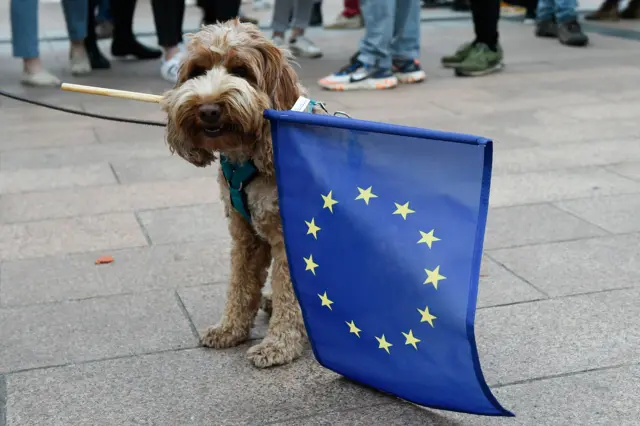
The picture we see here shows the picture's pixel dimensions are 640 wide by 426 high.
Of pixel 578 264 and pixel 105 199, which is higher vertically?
pixel 578 264

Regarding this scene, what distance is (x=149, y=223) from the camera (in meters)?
4.80

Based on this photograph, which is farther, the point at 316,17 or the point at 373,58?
the point at 316,17

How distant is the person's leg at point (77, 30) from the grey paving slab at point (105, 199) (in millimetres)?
3301

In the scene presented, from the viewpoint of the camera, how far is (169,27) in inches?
307

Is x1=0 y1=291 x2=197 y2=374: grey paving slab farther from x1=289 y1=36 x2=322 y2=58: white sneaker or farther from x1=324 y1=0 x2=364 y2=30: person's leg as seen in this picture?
x1=324 y1=0 x2=364 y2=30: person's leg

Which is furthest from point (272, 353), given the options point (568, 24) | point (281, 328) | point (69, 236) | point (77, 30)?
point (568, 24)

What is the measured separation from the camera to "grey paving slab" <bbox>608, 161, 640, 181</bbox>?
5434 millimetres

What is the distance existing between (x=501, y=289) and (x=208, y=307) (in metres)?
1.24

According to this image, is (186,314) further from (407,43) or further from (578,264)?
(407,43)

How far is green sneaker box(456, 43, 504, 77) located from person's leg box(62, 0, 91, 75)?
343 cm

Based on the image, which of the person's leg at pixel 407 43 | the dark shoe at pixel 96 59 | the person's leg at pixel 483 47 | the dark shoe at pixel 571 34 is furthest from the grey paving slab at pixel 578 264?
the dark shoe at pixel 571 34

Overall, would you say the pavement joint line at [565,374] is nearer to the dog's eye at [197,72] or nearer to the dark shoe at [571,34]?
the dog's eye at [197,72]

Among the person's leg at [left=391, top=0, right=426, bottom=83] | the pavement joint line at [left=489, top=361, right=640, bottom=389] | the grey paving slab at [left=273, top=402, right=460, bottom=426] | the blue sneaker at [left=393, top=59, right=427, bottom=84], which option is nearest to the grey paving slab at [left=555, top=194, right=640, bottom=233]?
the pavement joint line at [left=489, top=361, right=640, bottom=389]

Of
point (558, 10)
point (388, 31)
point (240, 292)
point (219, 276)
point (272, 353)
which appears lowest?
point (219, 276)
